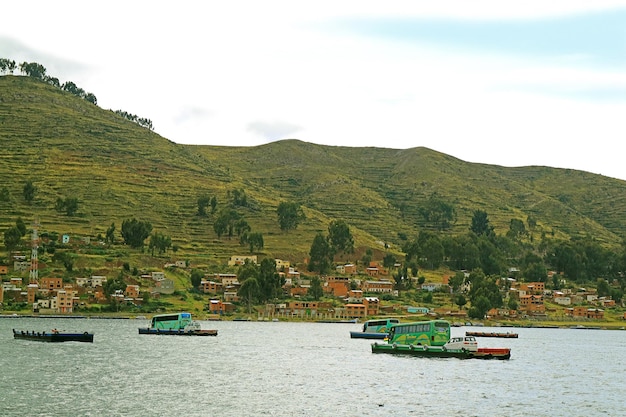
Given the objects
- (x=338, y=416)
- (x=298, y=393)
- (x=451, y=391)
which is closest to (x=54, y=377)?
(x=298, y=393)

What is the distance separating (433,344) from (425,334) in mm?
2075

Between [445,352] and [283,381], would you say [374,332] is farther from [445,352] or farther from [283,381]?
[283,381]

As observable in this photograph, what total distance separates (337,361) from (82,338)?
47.6 meters

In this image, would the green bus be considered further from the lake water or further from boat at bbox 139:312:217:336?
boat at bbox 139:312:217:336

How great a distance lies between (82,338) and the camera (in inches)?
6107

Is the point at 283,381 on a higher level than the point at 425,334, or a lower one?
lower

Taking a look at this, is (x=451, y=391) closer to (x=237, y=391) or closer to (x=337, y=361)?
(x=237, y=391)

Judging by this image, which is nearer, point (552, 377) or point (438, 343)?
point (552, 377)

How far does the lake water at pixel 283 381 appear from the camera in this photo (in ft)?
277

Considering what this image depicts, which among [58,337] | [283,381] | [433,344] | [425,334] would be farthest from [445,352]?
[58,337]

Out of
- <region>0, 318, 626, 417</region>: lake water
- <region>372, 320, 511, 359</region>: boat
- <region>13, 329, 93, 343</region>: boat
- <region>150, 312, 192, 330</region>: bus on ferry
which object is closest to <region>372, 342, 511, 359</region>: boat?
<region>372, 320, 511, 359</region>: boat

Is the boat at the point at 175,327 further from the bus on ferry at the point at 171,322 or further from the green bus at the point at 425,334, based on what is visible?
the green bus at the point at 425,334

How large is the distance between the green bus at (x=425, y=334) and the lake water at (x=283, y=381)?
6652mm

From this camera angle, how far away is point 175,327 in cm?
19438
